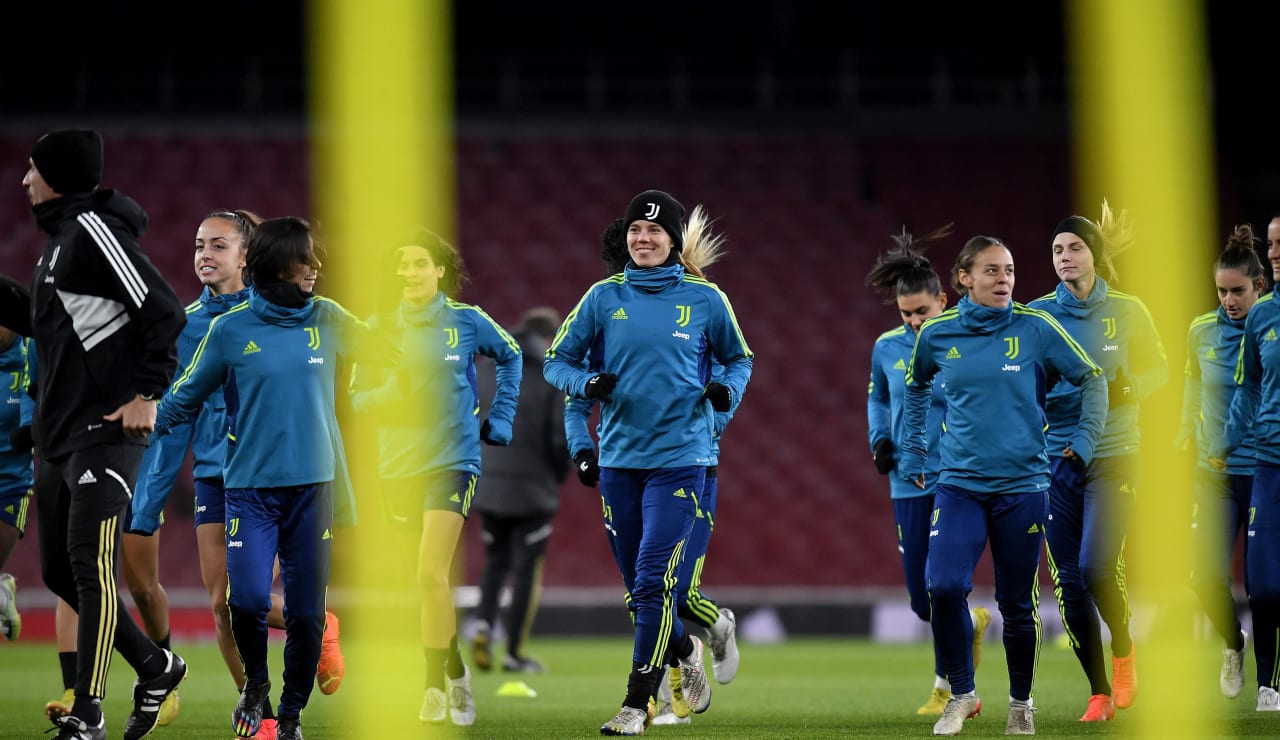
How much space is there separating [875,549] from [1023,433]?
11.7 m

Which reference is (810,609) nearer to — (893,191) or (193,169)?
(893,191)

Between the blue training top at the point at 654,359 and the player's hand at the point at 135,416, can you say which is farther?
the blue training top at the point at 654,359

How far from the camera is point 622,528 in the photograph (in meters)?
7.41

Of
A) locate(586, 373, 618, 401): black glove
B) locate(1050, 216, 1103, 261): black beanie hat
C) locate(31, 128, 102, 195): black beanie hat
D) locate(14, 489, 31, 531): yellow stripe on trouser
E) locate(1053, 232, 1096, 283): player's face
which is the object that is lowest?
locate(14, 489, 31, 531): yellow stripe on trouser

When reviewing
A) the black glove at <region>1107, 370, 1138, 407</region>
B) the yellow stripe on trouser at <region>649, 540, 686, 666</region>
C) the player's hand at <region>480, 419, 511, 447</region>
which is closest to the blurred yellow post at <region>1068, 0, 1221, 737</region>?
the black glove at <region>1107, 370, 1138, 407</region>

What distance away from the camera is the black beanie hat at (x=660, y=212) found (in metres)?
7.48

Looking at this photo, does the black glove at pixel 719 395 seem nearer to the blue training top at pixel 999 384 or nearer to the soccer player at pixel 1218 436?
the blue training top at pixel 999 384

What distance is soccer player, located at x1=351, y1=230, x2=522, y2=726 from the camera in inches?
310

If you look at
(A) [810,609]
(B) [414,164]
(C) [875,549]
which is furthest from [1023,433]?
(B) [414,164]

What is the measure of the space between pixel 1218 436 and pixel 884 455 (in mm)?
1860

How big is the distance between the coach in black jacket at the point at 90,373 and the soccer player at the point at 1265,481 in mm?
5137

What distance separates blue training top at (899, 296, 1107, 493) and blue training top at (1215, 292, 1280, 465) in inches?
48.6

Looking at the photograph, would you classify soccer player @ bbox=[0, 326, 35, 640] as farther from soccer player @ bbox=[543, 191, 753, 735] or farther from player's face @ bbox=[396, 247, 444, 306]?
soccer player @ bbox=[543, 191, 753, 735]

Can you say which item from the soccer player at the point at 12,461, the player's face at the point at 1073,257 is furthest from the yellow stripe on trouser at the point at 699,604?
the soccer player at the point at 12,461
